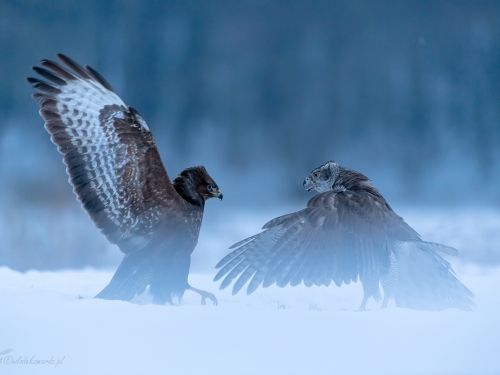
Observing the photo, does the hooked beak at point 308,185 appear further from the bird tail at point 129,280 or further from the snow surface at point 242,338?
the bird tail at point 129,280

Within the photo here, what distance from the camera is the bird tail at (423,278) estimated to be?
6.44 feet

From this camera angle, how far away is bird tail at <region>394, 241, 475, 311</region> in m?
1.96

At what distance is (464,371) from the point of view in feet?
5.00

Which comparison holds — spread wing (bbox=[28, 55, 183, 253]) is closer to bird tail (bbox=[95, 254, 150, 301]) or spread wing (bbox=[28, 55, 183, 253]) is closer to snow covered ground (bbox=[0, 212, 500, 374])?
bird tail (bbox=[95, 254, 150, 301])

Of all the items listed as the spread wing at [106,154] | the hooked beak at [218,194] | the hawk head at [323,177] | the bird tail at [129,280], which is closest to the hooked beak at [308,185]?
the hawk head at [323,177]

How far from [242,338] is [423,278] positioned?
2.87ft

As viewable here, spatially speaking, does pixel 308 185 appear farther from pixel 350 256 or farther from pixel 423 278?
pixel 423 278

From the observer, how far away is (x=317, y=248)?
1.90 m

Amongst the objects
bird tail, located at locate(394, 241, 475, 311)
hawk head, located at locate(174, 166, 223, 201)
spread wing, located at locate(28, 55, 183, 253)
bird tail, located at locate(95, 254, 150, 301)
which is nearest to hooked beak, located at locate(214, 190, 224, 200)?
hawk head, located at locate(174, 166, 223, 201)

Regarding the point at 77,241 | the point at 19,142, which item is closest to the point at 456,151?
the point at 77,241

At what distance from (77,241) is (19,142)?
1.65 ft

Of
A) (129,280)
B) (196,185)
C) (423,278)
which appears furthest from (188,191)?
(423,278)

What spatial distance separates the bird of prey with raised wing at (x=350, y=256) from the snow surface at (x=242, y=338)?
12cm

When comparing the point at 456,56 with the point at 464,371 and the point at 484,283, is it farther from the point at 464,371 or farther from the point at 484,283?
the point at 464,371
